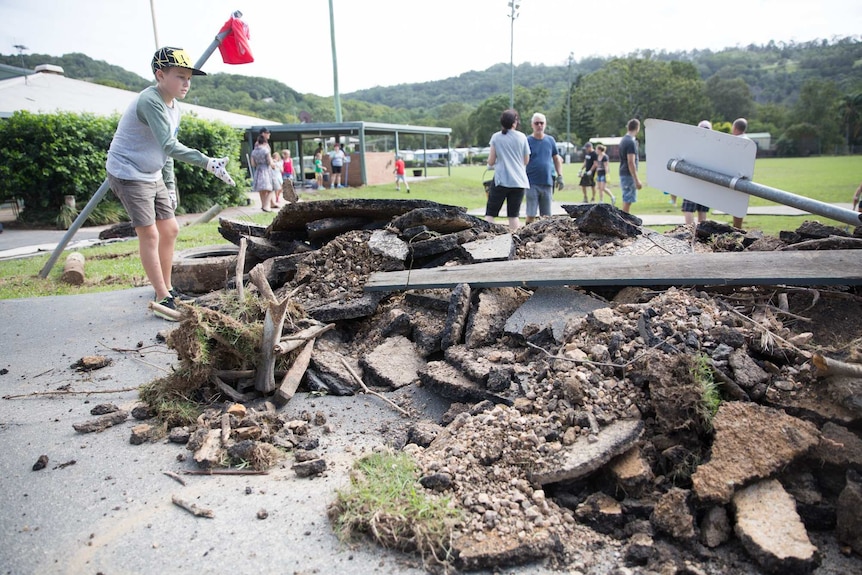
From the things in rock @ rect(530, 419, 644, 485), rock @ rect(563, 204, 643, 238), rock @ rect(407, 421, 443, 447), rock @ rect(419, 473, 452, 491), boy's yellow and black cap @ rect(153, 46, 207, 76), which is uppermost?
boy's yellow and black cap @ rect(153, 46, 207, 76)

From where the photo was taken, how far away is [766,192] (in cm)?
A: 347

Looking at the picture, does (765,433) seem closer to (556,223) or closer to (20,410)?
(556,223)

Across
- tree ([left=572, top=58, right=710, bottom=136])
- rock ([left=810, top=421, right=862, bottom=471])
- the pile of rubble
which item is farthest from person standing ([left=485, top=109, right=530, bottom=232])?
tree ([left=572, top=58, right=710, bottom=136])

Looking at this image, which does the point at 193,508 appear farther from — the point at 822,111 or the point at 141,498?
the point at 822,111

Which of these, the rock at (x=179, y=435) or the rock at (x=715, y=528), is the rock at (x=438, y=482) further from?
the rock at (x=179, y=435)

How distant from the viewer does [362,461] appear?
2758 millimetres

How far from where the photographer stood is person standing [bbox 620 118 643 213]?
10312mm

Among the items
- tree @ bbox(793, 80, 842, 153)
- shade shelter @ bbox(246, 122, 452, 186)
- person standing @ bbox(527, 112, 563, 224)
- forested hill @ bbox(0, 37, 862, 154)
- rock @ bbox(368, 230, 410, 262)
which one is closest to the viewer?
rock @ bbox(368, 230, 410, 262)

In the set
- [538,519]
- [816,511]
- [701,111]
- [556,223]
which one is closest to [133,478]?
[538,519]

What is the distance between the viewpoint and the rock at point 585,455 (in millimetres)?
2510

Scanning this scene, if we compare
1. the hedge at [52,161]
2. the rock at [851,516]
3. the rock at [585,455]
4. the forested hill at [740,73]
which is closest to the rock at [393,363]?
the rock at [585,455]

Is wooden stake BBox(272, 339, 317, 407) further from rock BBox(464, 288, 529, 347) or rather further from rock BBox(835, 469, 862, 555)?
rock BBox(835, 469, 862, 555)

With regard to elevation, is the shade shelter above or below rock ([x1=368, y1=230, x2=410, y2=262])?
above

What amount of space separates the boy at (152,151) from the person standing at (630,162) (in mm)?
7655
